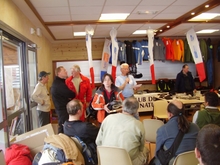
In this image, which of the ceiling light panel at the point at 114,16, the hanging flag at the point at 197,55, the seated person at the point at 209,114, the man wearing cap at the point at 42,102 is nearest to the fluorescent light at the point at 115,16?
the ceiling light panel at the point at 114,16

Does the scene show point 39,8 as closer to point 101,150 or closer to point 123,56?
point 101,150

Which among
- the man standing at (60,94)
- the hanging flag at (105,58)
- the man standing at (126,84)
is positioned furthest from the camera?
the hanging flag at (105,58)

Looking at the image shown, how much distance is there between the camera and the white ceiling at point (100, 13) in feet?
11.5

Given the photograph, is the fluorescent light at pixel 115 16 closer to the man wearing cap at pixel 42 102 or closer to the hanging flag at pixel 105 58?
the man wearing cap at pixel 42 102

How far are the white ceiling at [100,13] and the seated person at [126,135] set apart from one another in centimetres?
216

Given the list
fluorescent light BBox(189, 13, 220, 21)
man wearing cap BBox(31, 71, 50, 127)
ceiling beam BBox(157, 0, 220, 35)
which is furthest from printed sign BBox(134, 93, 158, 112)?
man wearing cap BBox(31, 71, 50, 127)

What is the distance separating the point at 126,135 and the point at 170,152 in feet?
1.32

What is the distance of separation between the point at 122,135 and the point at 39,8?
272 centimetres

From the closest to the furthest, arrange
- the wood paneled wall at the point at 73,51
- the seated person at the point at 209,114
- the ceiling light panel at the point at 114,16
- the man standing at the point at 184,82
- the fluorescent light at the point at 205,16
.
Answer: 1. the seated person at the point at 209,114
2. the ceiling light panel at the point at 114,16
3. the fluorescent light at the point at 205,16
4. the man standing at the point at 184,82
5. the wood paneled wall at the point at 73,51

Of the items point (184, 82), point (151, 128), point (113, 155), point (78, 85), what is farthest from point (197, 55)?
point (113, 155)

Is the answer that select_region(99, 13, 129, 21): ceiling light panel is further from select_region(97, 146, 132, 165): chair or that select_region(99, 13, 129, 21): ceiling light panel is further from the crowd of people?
select_region(97, 146, 132, 165): chair

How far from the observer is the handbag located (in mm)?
1819

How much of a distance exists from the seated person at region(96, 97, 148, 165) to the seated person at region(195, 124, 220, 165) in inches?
39.3

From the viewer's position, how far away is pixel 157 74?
7645 mm
